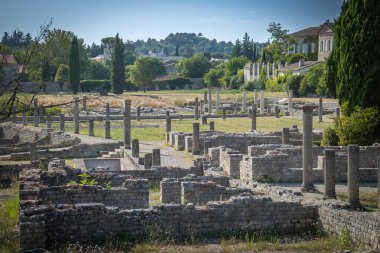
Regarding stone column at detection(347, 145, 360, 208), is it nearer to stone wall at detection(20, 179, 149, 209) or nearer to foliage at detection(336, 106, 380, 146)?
stone wall at detection(20, 179, 149, 209)

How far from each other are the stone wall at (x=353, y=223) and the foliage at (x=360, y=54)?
669 inches

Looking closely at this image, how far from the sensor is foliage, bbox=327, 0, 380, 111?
101ft

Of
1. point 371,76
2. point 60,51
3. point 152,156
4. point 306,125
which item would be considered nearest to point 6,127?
point 152,156

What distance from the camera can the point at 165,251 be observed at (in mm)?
13031

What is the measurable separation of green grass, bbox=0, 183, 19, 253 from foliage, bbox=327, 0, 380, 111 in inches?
753

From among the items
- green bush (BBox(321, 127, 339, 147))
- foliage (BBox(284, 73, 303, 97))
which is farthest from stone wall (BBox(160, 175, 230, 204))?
foliage (BBox(284, 73, 303, 97))

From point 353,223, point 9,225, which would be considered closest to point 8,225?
point 9,225

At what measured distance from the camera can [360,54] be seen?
31.6 m

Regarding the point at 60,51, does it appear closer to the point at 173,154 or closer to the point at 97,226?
the point at 97,226

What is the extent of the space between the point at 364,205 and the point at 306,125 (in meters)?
3.52

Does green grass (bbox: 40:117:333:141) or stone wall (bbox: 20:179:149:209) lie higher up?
green grass (bbox: 40:117:333:141)

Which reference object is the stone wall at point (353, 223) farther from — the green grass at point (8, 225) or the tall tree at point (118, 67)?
the tall tree at point (118, 67)

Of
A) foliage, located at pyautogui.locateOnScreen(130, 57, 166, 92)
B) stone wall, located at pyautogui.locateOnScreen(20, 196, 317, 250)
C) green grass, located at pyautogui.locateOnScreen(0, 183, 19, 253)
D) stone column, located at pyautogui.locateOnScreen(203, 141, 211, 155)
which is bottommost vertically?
green grass, located at pyautogui.locateOnScreen(0, 183, 19, 253)

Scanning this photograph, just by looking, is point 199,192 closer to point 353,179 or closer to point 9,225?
point 353,179
